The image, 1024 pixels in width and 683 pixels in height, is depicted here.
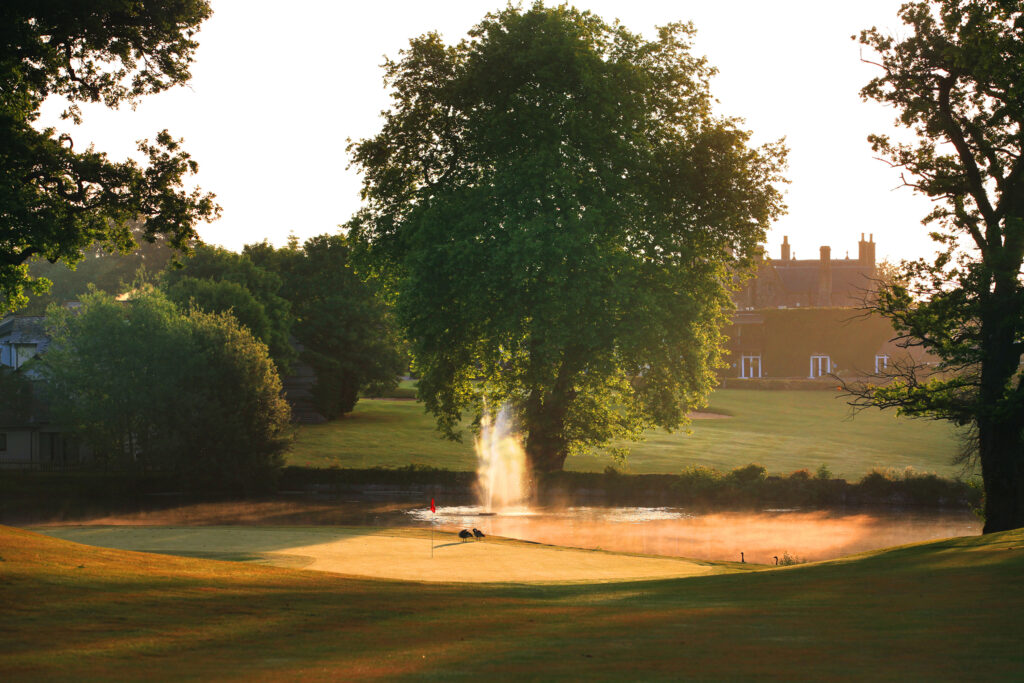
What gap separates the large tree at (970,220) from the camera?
22375 millimetres

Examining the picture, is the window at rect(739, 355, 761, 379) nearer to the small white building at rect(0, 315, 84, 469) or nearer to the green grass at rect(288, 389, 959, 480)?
the green grass at rect(288, 389, 959, 480)

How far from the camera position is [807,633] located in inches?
456

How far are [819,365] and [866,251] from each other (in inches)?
1578

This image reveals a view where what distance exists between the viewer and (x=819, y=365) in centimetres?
9444

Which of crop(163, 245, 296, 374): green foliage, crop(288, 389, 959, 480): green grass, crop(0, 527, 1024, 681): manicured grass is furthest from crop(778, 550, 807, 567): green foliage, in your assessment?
crop(163, 245, 296, 374): green foliage

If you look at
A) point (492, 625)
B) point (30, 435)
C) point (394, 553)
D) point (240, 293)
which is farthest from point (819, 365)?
point (492, 625)

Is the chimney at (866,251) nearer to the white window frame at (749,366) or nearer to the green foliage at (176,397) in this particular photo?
the white window frame at (749,366)

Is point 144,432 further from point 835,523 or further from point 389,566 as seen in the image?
point 835,523

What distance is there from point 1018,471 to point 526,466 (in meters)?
22.0

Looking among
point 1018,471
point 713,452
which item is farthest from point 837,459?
point 1018,471

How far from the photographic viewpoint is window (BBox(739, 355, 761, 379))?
9631 cm

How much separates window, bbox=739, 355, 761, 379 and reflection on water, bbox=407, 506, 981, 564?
5754 centimetres

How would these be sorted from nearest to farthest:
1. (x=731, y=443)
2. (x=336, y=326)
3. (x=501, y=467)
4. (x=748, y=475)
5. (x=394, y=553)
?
(x=394, y=553) < (x=748, y=475) < (x=501, y=467) < (x=731, y=443) < (x=336, y=326)

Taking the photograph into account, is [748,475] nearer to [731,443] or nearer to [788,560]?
[731,443]
